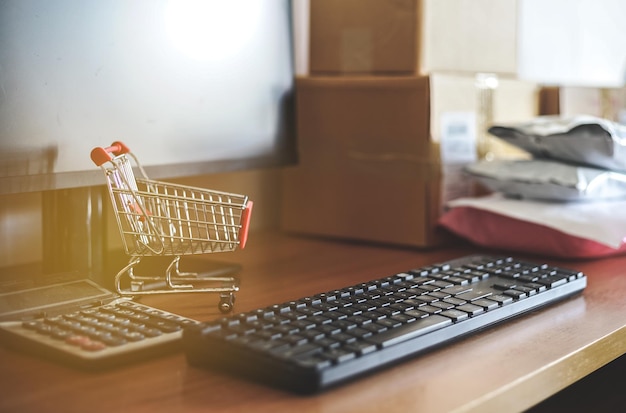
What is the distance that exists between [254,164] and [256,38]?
174 mm

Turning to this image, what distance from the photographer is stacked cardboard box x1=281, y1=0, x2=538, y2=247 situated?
115 cm

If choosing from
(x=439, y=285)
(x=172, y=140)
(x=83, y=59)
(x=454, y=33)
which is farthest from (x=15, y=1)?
(x=454, y=33)

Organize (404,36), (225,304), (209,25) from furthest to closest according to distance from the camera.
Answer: (404,36), (209,25), (225,304)

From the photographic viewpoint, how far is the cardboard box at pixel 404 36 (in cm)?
115

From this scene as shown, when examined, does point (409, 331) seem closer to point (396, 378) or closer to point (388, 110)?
point (396, 378)

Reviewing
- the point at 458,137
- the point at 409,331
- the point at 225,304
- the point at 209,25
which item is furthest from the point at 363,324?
the point at 458,137

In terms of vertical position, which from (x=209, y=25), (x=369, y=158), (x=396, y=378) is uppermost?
(x=209, y=25)

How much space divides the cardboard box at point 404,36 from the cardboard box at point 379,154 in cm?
3

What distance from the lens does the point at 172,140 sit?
95cm

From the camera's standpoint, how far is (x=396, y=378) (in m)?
0.58

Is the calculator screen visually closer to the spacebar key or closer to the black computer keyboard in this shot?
the black computer keyboard

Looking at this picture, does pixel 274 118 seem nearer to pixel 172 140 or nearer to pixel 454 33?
pixel 172 140

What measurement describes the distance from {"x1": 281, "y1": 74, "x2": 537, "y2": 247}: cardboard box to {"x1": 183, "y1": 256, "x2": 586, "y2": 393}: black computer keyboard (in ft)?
1.05

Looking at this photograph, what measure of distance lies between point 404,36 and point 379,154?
0.60 ft
